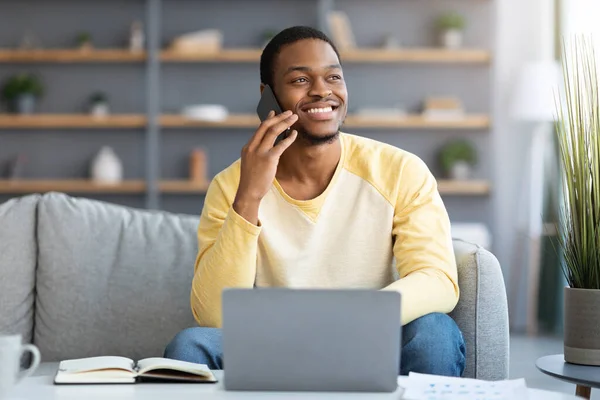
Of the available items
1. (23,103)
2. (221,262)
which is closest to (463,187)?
(23,103)

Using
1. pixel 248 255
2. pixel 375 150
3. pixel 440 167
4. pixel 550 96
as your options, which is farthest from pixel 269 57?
pixel 440 167

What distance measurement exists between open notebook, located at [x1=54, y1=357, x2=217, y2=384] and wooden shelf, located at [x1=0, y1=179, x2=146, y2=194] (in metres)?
4.19

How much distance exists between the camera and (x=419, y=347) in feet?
5.89

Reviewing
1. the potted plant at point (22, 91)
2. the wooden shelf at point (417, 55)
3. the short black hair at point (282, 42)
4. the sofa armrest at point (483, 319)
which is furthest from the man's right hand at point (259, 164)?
the potted plant at point (22, 91)

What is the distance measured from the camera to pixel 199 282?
2016 mm

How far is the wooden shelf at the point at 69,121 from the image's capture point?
5.59 meters

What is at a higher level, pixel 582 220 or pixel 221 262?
pixel 582 220

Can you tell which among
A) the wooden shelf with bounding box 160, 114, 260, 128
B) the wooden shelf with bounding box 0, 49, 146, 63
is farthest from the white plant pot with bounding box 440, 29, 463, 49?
the wooden shelf with bounding box 0, 49, 146, 63

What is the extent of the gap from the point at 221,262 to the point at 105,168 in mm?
3806

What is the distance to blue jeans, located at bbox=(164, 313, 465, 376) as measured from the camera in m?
1.79

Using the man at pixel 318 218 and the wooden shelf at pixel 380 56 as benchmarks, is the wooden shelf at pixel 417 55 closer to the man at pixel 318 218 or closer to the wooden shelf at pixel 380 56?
the wooden shelf at pixel 380 56

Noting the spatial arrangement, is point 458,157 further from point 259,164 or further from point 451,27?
point 259,164

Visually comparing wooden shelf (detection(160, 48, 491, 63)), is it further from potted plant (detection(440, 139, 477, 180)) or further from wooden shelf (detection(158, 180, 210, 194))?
wooden shelf (detection(158, 180, 210, 194))

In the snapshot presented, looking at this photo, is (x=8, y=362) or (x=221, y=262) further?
(x=221, y=262)
